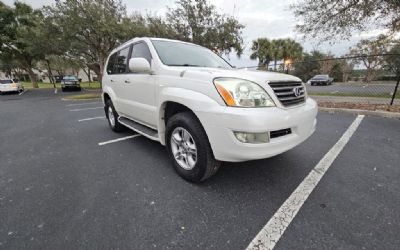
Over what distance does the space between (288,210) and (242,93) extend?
1.26 meters

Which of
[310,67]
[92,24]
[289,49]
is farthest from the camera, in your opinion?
[310,67]

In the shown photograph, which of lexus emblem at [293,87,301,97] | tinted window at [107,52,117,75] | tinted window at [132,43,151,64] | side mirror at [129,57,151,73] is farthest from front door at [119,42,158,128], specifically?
lexus emblem at [293,87,301,97]

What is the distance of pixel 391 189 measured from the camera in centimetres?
241

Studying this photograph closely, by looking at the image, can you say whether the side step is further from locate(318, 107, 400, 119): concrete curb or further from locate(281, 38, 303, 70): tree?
locate(281, 38, 303, 70): tree

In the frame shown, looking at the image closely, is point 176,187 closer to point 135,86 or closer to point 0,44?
point 135,86

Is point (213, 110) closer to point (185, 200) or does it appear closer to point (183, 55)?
point (185, 200)

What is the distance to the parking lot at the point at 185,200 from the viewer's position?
5.79ft

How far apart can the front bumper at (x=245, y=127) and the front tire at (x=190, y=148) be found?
136 mm

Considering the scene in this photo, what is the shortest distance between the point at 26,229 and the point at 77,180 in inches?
35.6

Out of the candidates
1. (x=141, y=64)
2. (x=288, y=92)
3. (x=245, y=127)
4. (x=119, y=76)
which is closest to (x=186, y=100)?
(x=245, y=127)

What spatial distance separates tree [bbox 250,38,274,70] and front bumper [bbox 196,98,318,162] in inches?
1283

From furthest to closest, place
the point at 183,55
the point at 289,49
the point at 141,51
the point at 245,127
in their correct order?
the point at 289,49 → the point at 141,51 → the point at 183,55 → the point at 245,127

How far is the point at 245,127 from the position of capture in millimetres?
1979

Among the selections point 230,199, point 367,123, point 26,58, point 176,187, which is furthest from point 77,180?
point 26,58
